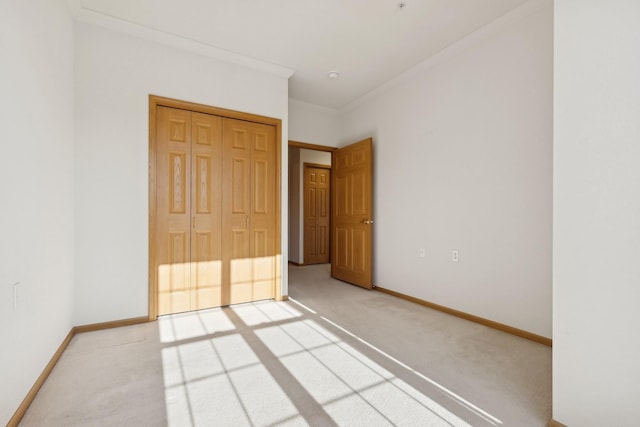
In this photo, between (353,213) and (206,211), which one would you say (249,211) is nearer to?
(206,211)

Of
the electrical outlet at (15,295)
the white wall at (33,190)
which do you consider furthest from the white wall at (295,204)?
the electrical outlet at (15,295)

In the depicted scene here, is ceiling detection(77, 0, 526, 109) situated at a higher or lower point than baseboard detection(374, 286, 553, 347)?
higher

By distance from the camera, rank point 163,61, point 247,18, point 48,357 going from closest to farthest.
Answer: point 48,357 < point 247,18 < point 163,61

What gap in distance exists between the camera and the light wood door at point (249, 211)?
333cm

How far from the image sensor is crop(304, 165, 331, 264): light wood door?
21.8 feet

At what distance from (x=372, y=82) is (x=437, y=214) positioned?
1.98 meters

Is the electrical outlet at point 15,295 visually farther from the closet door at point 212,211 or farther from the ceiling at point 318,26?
the ceiling at point 318,26

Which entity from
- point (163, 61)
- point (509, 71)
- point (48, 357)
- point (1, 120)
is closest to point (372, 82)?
point (509, 71)

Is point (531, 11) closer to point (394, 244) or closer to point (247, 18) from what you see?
point (247, 18)

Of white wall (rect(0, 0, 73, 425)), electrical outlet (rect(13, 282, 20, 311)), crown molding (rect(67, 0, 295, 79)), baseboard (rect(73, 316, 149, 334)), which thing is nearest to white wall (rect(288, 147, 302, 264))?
crown molding (rect(67, 0, 295, 79))

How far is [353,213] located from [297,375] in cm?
289
